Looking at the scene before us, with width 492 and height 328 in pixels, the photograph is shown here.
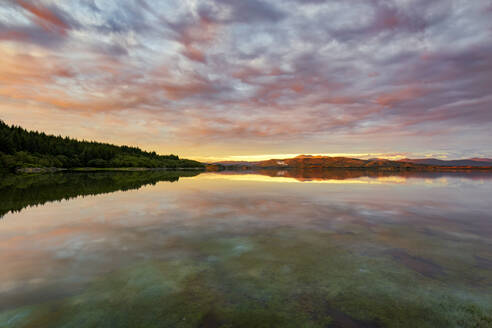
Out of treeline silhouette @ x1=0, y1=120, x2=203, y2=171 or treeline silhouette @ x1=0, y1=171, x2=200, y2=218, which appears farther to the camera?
treeline silhouette @ x1=0, y1=120, x2=203, y2=171

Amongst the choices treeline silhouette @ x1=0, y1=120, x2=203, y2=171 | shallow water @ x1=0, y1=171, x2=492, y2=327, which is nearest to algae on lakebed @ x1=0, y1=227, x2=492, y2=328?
shallow water @ x1=0, y1=171, x2=492, y2=327

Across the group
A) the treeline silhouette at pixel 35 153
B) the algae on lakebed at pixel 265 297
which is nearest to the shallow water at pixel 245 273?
the algae on lakebed at pixel 265 297

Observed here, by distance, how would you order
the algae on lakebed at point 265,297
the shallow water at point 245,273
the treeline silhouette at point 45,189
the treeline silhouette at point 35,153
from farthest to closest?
the treeline silhouette at point 35,153 → the treeline silhouette at point 45,189 → the shallow water at point 245,273 → the algae on lakebed at point 265,297

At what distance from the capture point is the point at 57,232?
47.6ft

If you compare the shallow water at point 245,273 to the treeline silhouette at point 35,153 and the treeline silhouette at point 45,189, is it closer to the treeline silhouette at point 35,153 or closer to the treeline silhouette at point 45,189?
the treeline silhouette at point 45,189

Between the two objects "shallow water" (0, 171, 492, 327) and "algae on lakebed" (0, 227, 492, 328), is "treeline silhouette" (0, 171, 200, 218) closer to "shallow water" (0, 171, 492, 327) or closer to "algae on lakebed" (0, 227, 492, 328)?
"shallow water" (0, 171, 492, 327)

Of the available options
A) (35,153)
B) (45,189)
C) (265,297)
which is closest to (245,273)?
(265,297)

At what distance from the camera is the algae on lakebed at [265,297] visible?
6.14 metres

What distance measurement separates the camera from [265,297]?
23.7 ft

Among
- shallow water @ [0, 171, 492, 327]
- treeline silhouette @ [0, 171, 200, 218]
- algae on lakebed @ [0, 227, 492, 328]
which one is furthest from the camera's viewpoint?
treeline silhouette @ [0, 171, 200, 218]

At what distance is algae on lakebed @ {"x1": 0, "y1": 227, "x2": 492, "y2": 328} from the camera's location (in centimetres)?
614

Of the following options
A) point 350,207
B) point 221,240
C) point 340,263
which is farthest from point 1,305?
point 350,207

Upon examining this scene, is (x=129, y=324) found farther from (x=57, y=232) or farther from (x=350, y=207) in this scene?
(x=350, y=207)

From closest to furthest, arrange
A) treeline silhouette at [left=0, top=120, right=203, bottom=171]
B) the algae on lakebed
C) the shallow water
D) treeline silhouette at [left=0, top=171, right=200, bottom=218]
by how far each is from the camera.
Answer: the algae on lakebed < the shallow water < treeline silhouette at [left=0, top=171, right=200, bottom=218] < treeline silhouette at [left=0, top=120, right=203, bottom=171]
